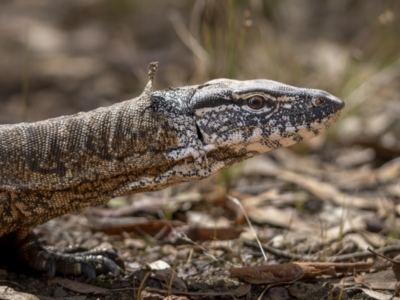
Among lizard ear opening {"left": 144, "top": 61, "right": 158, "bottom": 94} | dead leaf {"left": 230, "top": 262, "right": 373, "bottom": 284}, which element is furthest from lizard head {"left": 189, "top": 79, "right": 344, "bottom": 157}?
dead leaf {"left": 230, "top": 262, "right": 373, "bottom": 284}

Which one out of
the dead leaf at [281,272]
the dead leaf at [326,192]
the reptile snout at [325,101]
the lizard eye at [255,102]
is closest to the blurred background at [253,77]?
the dead leaf at [326,192]

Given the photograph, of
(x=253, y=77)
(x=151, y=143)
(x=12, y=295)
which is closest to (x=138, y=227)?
(x=151, y=143)

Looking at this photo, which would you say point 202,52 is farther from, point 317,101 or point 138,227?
A: point 317,101

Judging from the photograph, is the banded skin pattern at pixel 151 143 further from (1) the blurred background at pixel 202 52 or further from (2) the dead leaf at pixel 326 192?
(2) the dead leaf at pixel 326 192

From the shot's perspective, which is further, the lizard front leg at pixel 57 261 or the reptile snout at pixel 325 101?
the lizard front leg at pixel 57 261

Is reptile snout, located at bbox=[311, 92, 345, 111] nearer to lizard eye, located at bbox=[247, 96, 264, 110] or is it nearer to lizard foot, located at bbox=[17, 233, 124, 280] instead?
lizard eye, located at bbox=[247, 96, 264, 110]

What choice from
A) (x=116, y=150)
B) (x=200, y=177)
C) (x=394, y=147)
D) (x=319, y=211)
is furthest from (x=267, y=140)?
(x=394, y=147)
